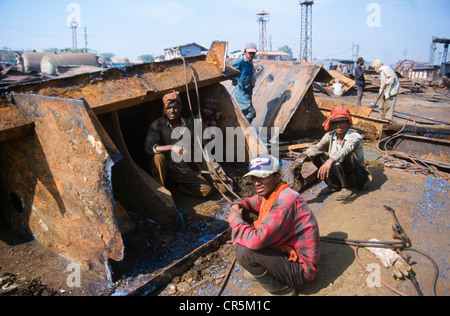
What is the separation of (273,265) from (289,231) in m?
0.30

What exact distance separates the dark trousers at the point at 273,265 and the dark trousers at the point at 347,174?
1.86m

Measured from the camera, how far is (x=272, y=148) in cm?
577

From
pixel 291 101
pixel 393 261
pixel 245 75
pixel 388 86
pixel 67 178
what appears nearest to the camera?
pixel 393 261

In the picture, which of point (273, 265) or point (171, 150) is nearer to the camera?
point (273, 265)

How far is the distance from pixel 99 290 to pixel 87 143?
1.36 meters

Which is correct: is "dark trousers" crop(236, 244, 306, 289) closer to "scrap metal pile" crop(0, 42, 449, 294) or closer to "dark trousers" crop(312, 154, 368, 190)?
"scrap metal pile" crop(0, 42, 449, 294)

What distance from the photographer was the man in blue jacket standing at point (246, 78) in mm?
6188

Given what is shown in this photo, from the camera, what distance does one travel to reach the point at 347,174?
3891mm

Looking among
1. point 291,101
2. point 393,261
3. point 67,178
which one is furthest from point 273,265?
point 291,101

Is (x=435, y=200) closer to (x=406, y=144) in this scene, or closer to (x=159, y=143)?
(x=406, y=144)

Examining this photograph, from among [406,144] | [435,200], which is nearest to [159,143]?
[435,200]

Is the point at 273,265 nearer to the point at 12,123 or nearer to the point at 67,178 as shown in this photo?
the point at 67,178

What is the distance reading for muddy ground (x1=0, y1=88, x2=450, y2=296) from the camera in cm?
257

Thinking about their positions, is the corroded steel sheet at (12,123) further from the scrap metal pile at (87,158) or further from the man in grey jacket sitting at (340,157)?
the man in grey jacket sitting at (340,157)
